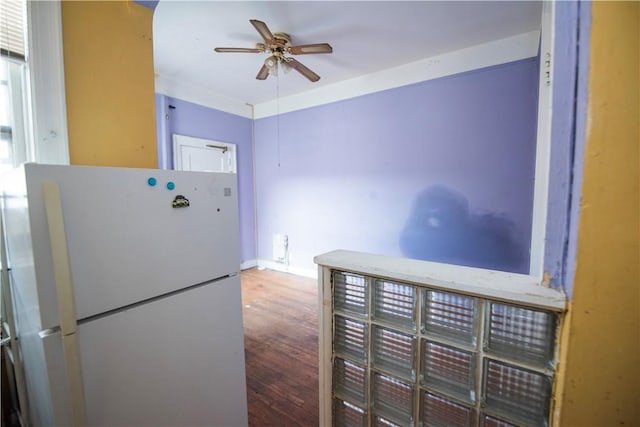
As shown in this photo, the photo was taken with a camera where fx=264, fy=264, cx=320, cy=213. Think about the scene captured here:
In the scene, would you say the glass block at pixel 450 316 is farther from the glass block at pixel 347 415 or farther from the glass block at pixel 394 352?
the glass block at pixel 347 415

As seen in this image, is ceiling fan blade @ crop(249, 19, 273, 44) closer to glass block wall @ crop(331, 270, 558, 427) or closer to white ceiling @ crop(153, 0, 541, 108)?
white ceiling @ crop(153, 0, 541, 108)

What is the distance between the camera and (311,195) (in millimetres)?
3760

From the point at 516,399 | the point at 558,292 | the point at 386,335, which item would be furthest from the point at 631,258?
the point at 386,335

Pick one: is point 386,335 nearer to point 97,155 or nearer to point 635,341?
point 635,341

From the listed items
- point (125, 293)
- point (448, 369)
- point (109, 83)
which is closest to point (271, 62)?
point (109, 83)

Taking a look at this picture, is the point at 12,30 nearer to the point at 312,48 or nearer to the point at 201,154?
the point at 312,48

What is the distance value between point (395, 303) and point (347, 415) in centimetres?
50

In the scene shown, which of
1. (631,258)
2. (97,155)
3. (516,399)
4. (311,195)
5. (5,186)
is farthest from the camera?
(311,195)

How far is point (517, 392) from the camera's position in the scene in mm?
701

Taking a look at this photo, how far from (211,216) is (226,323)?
52 cm

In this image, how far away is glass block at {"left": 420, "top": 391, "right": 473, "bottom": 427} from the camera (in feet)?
2.54

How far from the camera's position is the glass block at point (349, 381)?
0.94 metres

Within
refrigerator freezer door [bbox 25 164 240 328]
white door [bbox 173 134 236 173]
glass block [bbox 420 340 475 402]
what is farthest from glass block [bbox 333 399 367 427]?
white door [bbox 173 134 236 173]

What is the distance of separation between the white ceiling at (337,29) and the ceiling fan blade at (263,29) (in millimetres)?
171
